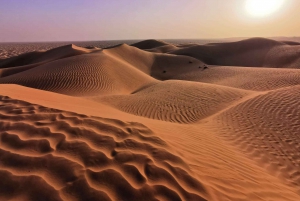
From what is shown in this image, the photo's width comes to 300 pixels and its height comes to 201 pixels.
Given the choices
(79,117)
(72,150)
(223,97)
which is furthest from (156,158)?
(223,97)

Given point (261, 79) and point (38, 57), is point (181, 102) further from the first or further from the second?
point (38, 57)

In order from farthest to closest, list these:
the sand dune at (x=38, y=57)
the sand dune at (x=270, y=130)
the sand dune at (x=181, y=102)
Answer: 1. the sand dune at (x=38, y=57)
2. the sand dune at (x=181, y=102)
3. the sand dune at (x=270, y=130)

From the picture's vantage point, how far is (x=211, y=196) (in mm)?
2918

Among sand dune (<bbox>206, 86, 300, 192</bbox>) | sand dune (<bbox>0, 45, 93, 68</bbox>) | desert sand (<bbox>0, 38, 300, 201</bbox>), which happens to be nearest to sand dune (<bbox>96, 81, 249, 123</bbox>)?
desert sand (<bbox>0, 38, 300, 201</bbox>)

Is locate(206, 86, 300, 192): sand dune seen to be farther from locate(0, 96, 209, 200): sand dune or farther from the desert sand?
locate(0, 96, 209, 200): sand dune

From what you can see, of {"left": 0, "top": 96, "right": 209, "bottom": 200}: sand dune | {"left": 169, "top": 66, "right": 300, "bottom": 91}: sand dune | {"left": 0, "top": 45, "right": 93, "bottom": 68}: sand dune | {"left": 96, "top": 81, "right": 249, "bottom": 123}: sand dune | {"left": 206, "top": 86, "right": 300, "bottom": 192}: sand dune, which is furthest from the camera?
{"left": 0, "top": 45, "right": 93, "bottom": 68}: sand dune

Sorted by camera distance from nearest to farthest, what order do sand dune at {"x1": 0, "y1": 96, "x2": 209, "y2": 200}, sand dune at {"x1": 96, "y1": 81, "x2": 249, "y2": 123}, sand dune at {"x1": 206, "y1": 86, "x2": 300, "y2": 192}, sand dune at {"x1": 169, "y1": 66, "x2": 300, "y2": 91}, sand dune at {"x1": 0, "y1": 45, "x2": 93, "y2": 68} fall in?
sand dune at {"x1": 0, "y1": 96, "x2": 209, "y2": 200}
sand dune at {"x1": 206, "y1": 86, "x2": 300, "y2": 192}
sand dune at {"x1": 96, "y1": 81, "x2": 249, "y2": 123}
sand dune at {"x1": 169, "y1": 66, "x2": 300, "y2": 91}
sand dune at {"x1": 0, "y1": 45, "x2": 93, "y2": 68}

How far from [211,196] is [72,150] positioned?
2003mm

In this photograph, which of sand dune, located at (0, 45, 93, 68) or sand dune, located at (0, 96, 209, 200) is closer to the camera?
sand dune, located at (0, 96, 209, 200)

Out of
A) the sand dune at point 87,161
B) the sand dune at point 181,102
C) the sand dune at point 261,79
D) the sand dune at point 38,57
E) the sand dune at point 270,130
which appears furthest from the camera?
the sand dune at point 38,57

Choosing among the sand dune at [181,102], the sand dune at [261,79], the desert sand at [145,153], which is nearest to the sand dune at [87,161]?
the desert sand at [145,153]

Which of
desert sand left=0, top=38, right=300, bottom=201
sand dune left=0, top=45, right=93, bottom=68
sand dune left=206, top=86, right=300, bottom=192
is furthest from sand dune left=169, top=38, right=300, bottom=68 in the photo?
desert sand left=0, top=38, right=300, bottom=201

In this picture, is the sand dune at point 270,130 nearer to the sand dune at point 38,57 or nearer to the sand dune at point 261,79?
the sand dune at point 261,79

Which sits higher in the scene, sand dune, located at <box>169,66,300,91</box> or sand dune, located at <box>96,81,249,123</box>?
sand dune, located at <box>169,66,300,91</box>
